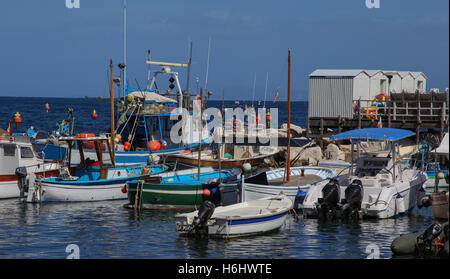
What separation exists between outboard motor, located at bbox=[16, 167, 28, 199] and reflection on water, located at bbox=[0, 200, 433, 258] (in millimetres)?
2806

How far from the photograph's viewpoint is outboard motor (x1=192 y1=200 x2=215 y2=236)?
1903 cm

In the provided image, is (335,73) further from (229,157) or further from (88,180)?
(88,180)

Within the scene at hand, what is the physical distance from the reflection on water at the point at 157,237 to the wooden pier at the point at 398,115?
471 inches

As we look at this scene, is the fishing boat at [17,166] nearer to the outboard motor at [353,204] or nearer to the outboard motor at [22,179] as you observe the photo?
the outboard motor at [22,179]

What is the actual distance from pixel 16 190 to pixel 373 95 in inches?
920

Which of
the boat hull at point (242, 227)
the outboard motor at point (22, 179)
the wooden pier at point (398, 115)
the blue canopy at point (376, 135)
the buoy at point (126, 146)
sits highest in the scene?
the wooden pier at point (398, 115)

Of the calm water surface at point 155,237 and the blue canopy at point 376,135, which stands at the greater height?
the blue canopy at point 376,135

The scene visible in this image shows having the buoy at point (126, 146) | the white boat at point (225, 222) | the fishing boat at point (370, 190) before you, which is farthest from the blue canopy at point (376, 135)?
the buoy at point (126, 146)

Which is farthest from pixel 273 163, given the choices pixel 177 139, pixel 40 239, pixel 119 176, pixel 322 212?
pixel 40 239

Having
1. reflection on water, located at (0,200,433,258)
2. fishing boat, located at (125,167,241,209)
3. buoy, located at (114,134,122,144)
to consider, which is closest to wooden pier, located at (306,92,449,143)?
buoy, located at (114,134,122,144)

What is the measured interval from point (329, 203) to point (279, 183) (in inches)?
159

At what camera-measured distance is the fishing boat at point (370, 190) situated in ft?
72.9

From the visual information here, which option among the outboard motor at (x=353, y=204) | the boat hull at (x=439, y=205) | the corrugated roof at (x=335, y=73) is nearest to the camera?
the boat hull at (x=439, y=205)

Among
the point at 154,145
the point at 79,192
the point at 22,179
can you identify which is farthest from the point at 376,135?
the point at 22,179
